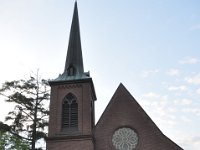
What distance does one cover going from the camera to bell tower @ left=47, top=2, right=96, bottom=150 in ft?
72.8

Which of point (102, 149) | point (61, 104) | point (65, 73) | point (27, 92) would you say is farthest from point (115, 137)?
point (27, 92)

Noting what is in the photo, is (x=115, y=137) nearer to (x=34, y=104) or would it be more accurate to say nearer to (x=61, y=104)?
(x=61, y=104)

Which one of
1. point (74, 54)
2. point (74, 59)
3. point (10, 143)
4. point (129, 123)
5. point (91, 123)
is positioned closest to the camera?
point (10, 143)

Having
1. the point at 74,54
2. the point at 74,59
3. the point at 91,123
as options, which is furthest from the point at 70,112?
the point at 74,54

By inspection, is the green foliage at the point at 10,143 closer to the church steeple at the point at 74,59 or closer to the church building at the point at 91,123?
the church building at the point at 91,123

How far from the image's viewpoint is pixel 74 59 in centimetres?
2636

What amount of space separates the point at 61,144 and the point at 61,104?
9.74ft

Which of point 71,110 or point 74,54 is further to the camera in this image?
point 74,54

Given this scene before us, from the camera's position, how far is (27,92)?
26.4 m

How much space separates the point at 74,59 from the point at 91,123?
17.8ft

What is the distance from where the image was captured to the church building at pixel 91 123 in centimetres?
2220

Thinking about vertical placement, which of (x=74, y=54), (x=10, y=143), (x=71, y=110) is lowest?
(x=10, y=143)

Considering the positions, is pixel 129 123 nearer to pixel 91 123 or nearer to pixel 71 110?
pixel 91 123

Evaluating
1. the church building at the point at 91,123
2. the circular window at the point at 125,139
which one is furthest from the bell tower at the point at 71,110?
the circular window at the point at 125,139
